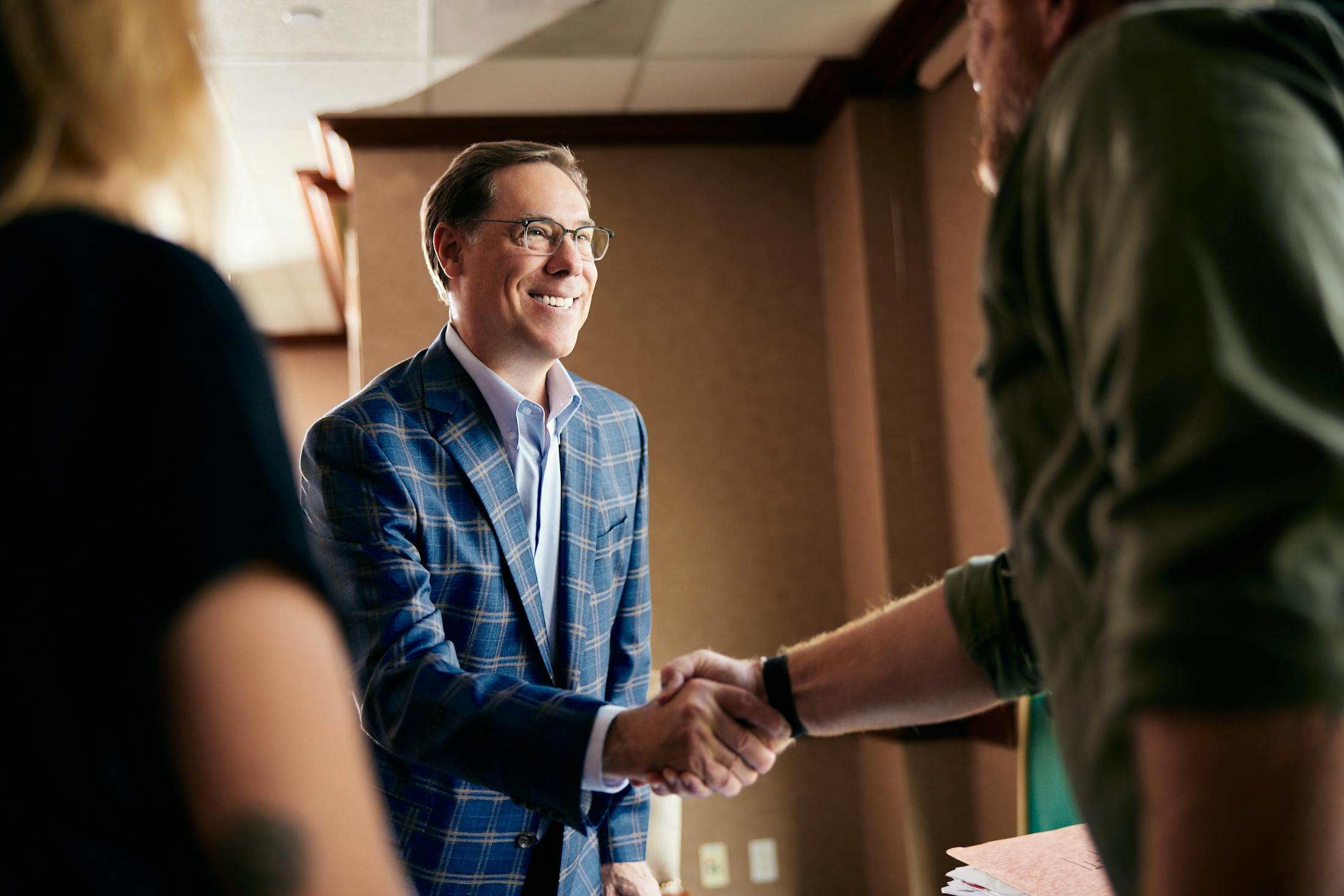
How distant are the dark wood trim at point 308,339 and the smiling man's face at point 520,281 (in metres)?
7.72

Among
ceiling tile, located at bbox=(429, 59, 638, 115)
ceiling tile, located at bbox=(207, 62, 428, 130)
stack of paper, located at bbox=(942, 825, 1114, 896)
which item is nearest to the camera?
stack of paper, located at bbox=(942, 825, 1114, 896)

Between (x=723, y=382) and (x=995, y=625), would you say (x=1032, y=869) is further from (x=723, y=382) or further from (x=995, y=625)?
(x=723, y=382)

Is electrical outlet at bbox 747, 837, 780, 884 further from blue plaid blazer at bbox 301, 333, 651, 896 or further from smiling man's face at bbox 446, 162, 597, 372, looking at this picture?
smiling man's face at bbox 446, 162, 597, 372

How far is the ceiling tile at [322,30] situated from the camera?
10.6 feet

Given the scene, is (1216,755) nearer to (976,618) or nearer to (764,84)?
(976,618)

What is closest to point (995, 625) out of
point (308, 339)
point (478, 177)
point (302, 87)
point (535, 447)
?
point (535, 447)

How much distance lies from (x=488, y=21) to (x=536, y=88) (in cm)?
58

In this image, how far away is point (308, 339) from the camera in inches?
379

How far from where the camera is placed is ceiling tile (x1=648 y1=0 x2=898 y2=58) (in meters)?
3.45

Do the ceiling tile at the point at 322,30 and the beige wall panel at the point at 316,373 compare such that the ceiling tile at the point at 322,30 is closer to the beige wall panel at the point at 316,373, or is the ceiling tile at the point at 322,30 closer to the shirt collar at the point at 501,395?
the shirt collar at the point at 501,395

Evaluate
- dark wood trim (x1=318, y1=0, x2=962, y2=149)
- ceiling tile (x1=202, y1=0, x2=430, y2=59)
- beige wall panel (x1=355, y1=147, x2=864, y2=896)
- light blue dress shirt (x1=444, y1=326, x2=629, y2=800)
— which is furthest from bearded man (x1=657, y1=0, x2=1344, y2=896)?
beige wall panel (x1=355, y1=147, x2=864, y2=896)

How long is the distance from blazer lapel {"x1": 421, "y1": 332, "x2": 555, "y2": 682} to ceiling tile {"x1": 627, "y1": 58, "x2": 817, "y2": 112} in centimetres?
241

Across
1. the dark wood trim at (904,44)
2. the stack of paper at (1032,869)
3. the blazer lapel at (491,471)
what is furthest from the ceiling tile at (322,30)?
the stack of paper at (1032,869)

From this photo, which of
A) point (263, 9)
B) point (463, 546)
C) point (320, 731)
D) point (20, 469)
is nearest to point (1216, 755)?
point (320, 731)
